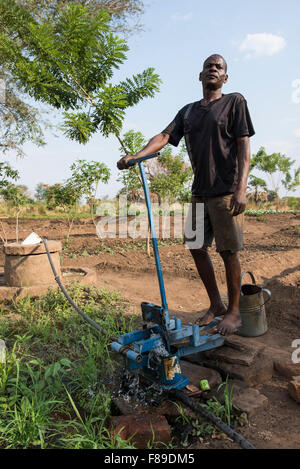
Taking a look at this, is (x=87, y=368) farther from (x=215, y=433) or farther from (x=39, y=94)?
(x=39, y=94)

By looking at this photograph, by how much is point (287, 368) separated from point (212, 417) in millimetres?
950

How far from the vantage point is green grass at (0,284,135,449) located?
189 centimetres

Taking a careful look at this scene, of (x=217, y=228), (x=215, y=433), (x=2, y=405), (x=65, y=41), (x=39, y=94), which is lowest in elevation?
(x=215, y=433)

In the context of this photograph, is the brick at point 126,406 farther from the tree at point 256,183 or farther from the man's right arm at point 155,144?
the tree at point 256,183

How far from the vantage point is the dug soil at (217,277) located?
6.98 ft

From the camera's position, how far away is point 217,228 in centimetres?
263

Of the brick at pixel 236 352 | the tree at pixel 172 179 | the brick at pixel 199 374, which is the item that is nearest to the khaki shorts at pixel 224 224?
the brick at pixel 236 352

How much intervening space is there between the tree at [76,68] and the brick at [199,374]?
361 cm

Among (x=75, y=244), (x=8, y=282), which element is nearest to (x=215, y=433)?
(x=8, y=282)

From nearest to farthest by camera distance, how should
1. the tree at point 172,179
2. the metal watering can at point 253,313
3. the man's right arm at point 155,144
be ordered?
the man's right arm at point 155,144 → the metal watering can at point 253,313 → the tree at point 172,179

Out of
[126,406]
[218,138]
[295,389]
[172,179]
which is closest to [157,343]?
[126,406]

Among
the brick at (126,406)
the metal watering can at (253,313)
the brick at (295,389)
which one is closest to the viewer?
the brick at (126,406)
